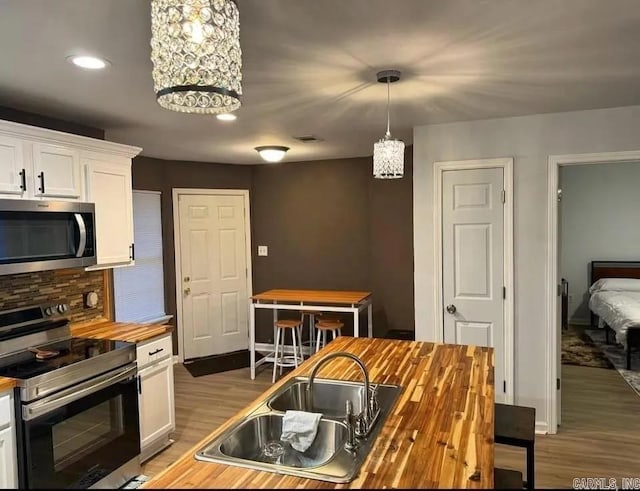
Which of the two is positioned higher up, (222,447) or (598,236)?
(598,236)

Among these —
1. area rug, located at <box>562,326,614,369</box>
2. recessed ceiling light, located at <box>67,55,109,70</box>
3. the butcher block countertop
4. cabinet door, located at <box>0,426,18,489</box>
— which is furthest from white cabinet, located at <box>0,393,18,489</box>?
area rug, located at <box>562,326,614,369</box>

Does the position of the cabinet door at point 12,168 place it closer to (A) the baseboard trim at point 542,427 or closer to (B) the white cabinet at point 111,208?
(B) the white cabinet at point 111,208

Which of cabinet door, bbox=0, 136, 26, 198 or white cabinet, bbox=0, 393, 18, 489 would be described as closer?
white cabinet, bbox=0, 393, 18, 489

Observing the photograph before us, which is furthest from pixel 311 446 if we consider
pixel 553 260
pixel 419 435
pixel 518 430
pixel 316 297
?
pixel 316 297

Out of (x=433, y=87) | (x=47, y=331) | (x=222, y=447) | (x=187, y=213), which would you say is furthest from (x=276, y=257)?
(x=222, y=447)

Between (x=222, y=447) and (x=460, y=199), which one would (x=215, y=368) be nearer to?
(x=460, y=199)

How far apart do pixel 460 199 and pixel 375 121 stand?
89 cm

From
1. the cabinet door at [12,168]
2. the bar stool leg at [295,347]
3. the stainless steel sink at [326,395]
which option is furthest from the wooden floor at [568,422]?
the cabinet door at [12,168]

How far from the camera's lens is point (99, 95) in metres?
2.65

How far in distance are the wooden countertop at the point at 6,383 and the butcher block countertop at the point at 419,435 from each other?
1.25 metres

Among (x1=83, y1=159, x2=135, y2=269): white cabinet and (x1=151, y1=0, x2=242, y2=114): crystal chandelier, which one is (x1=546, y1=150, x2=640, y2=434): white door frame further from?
(x1=83, y1=159, x2=135, y2=269): white cabinet

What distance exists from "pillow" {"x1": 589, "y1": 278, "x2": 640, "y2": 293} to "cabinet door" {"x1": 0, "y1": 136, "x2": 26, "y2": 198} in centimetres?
690

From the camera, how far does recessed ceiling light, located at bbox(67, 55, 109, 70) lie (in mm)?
2059

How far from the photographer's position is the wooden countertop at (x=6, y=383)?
7.07 feet
